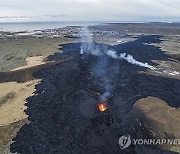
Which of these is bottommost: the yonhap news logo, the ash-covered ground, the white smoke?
the white smoke

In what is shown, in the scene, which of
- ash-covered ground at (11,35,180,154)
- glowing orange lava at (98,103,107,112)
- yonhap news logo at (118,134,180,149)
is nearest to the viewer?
yonhap news logo at (118,134,180,149)

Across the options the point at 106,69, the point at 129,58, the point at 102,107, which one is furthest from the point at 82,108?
the point at 129,58

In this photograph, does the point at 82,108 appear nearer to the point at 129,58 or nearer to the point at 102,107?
the point at 102,107

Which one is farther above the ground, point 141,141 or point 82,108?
point 141,141

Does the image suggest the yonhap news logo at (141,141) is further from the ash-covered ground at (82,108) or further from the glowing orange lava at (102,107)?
the glowing orange lava at (102,107)

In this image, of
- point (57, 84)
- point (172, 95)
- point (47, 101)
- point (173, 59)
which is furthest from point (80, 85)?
point (173, 59)

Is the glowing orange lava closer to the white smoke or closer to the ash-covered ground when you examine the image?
the ash-covered ground

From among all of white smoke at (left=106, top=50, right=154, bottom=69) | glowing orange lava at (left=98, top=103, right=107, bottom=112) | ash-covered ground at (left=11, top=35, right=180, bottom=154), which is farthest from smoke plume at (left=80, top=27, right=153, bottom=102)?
glowing orange lava at (left=98, top=103, right=107, bottom=112)

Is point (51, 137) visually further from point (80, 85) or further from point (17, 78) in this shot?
point (17, 78)
